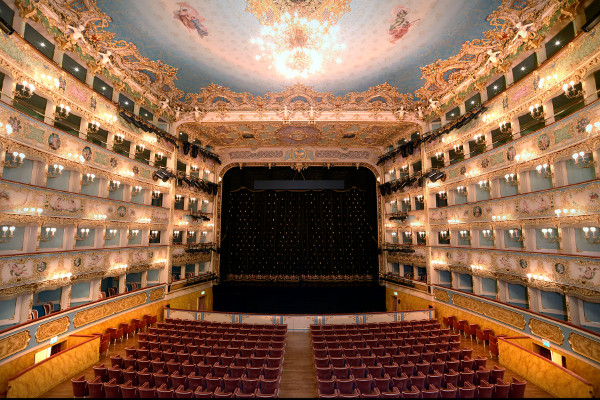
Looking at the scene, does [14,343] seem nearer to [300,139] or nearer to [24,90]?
[24,90]

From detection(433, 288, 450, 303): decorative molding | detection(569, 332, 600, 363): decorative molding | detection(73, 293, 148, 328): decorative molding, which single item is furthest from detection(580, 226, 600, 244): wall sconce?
detection(73, 293, 148, 328): decorative molding

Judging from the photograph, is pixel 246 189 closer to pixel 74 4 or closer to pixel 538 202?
pixel 74 4

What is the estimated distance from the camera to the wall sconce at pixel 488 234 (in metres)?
13.7

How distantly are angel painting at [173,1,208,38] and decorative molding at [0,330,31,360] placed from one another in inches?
509

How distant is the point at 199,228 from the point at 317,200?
10.4 meters

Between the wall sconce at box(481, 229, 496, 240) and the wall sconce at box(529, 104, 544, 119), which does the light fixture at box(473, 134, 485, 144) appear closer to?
the wall sconce at box(529, 104, 544, 119)

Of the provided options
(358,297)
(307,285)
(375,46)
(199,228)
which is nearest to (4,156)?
(199,228)

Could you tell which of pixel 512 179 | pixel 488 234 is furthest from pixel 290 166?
pixel 512 179

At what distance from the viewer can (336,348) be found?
395 inches

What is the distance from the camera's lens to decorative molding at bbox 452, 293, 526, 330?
1148 cm

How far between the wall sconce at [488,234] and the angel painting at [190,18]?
16.7 meters

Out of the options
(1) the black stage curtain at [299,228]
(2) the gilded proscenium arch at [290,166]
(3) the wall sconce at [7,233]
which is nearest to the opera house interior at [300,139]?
(3) the wall sconce at [7,233]

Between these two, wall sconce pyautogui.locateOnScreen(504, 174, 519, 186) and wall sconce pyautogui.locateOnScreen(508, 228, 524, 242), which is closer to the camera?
wall sconce pyautogui.locateOnScreen(508, 228, 524, 242)

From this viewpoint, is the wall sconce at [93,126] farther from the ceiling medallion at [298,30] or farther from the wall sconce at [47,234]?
the ceiling medallion at [298,30]
